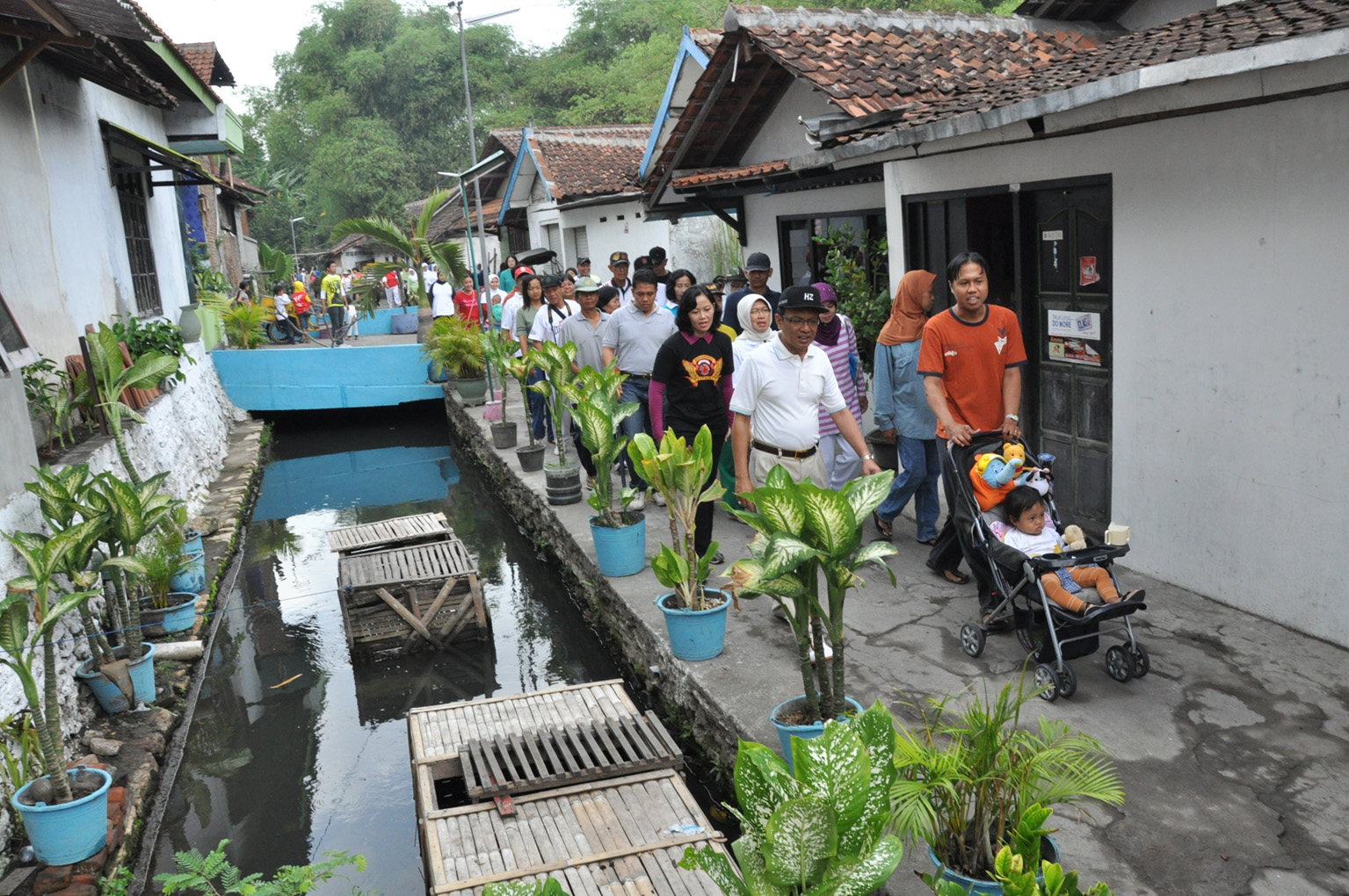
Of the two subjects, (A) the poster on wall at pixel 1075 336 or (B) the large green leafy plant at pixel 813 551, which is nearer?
(B) the large green leafy plant at pixel 813 551

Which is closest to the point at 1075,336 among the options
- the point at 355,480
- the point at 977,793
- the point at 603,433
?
the point at 603,433

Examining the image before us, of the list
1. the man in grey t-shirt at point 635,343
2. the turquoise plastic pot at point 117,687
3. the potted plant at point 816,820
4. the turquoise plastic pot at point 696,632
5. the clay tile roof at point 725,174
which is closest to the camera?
the potted plant at point 816,820

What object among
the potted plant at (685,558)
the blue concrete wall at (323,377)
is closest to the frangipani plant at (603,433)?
the potted plant at (685,558)

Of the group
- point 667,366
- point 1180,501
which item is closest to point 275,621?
point 667,366

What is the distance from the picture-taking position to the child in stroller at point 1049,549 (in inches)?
169

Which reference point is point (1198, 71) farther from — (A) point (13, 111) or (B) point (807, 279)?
(A) point (13, 111)

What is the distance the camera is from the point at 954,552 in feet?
19.9

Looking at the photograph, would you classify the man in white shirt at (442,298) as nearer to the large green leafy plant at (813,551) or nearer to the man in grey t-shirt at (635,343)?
the man in grey t-shirt at (635,343)

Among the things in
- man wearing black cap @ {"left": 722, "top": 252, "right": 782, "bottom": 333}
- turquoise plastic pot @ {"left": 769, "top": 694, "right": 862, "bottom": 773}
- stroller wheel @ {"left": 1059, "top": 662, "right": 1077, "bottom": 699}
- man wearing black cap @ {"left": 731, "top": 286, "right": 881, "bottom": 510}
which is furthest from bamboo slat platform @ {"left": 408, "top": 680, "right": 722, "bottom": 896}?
man wearing black cap @ {"left": 722, "top": 252, "right": 782, "bottom": 333}

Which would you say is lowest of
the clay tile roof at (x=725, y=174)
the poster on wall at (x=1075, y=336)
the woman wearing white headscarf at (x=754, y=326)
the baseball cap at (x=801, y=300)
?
the poster on wall at (x=1075, y=336)

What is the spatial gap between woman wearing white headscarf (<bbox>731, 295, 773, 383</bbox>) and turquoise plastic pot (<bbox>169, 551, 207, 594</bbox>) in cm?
416

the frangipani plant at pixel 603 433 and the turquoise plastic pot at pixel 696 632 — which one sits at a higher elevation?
the frangipani plant at pixel 603 433

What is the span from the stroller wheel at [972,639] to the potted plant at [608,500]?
7.87 ft

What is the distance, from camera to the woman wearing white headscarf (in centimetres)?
627
